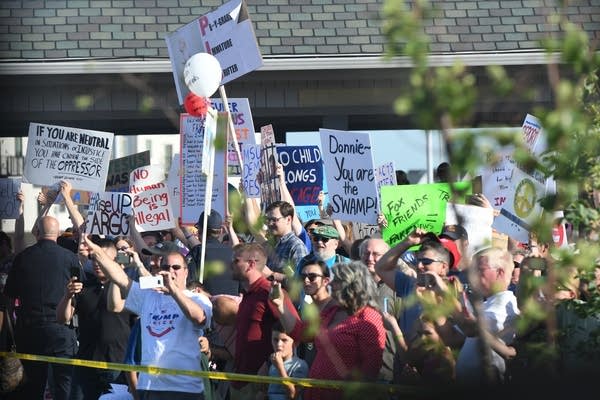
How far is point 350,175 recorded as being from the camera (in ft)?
36.8

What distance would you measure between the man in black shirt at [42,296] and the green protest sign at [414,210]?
8.63 feet

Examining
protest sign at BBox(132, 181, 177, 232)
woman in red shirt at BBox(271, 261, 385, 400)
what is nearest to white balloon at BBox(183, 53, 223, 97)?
protest sign at BBox(132, 181, 177, 232)

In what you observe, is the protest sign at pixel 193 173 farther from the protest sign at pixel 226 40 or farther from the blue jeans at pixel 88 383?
the blue jeans at pixel 88 383

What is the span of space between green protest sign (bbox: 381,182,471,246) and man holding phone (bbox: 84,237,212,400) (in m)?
2.29

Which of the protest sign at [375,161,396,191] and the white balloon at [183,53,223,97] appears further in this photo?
the protest sign at [375,161,396,191]

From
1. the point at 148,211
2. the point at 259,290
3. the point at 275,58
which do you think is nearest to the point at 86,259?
the point at 148,211

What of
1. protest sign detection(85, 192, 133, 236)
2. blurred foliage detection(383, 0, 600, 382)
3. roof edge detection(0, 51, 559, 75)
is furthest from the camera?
roof edge detection(0, 51, 559, 75)

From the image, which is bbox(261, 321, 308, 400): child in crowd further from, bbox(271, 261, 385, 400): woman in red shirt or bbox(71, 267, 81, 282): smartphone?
bbox(71, 267, 81, 282): smartphone

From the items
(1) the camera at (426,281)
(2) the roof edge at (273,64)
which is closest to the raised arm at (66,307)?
(1) the camera at (426,281)

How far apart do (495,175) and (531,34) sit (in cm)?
600

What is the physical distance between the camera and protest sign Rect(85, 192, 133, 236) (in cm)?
1209

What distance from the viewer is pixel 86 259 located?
11.7 m

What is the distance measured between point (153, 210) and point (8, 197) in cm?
382

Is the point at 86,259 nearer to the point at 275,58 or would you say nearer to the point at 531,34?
the point at 275,58
